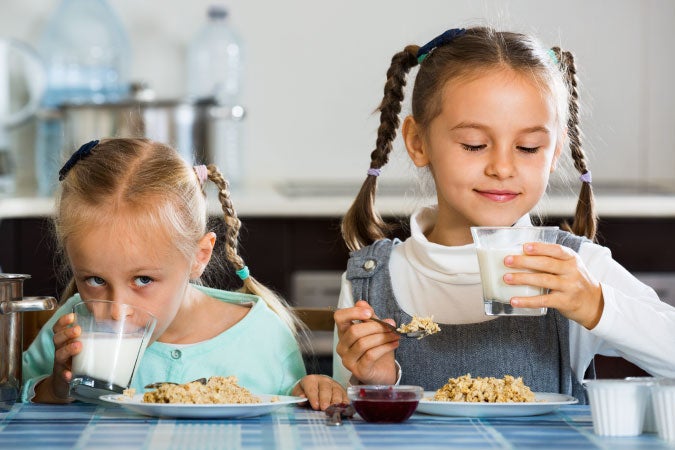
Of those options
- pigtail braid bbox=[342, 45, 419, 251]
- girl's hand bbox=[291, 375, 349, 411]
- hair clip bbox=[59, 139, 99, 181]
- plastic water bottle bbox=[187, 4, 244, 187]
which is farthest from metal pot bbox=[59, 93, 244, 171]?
girl's hand bbox=[291, 375, 349, 411]

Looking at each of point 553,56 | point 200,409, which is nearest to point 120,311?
point 200,409

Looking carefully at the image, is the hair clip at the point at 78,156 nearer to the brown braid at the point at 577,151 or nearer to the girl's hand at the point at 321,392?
the girl's hand at the point at 321,392

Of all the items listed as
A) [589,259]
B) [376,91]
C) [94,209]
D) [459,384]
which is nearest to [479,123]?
[589,259]

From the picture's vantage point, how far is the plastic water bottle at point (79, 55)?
3287mm

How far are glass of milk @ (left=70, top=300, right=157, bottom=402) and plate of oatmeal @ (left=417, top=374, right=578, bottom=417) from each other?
0.35 metres

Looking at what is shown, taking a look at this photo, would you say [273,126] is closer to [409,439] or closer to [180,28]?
[180,28]

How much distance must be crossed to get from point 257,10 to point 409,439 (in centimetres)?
241

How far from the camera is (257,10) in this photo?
131 inches

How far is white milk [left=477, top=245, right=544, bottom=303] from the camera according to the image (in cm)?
126

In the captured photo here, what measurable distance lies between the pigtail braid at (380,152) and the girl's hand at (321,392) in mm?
456

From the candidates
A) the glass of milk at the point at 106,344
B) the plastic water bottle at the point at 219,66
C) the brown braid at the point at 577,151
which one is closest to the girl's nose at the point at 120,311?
the glass of milk at the point at 106,344

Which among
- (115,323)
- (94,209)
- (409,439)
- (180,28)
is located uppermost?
(180,28)

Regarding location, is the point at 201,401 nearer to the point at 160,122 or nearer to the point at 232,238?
the point at 232,238

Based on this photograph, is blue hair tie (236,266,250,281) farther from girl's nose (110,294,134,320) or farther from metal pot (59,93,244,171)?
metal pot (59,93,244,171)
